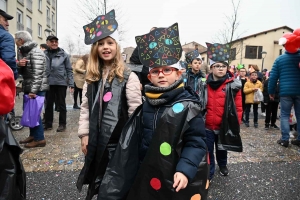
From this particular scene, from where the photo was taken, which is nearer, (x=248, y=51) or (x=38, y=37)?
(x=38, y=37)

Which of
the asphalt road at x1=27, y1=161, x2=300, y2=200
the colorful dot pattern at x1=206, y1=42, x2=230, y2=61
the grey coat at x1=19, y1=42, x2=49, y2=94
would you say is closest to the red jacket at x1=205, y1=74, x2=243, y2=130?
the colorful dot pattern at x1=206, y1=42, x2=230, y2=61

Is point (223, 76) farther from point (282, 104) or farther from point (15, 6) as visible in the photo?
point (15, 6)

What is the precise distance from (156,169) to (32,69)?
136 inches

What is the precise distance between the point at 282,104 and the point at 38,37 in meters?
28.3

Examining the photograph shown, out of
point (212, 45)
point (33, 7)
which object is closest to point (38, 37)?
point (33, 7)

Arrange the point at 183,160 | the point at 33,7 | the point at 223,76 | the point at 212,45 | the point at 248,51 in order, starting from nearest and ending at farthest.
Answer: the point at 183,160, the point at 223,76, the point at 212,45, the point at 33,7, the point at 248,51

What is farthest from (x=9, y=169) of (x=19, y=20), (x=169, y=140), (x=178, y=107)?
(x=19, y=20)

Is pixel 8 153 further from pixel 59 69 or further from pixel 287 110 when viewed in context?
pixel 287 110

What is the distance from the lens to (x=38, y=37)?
90.7ft

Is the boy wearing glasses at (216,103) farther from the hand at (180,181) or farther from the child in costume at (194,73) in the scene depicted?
the hand at (180,181)

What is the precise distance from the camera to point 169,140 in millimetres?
1631

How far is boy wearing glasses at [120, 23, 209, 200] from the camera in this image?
162 cm

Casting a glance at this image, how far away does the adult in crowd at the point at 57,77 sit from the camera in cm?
539

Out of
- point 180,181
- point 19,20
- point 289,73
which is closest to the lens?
point 180,181
